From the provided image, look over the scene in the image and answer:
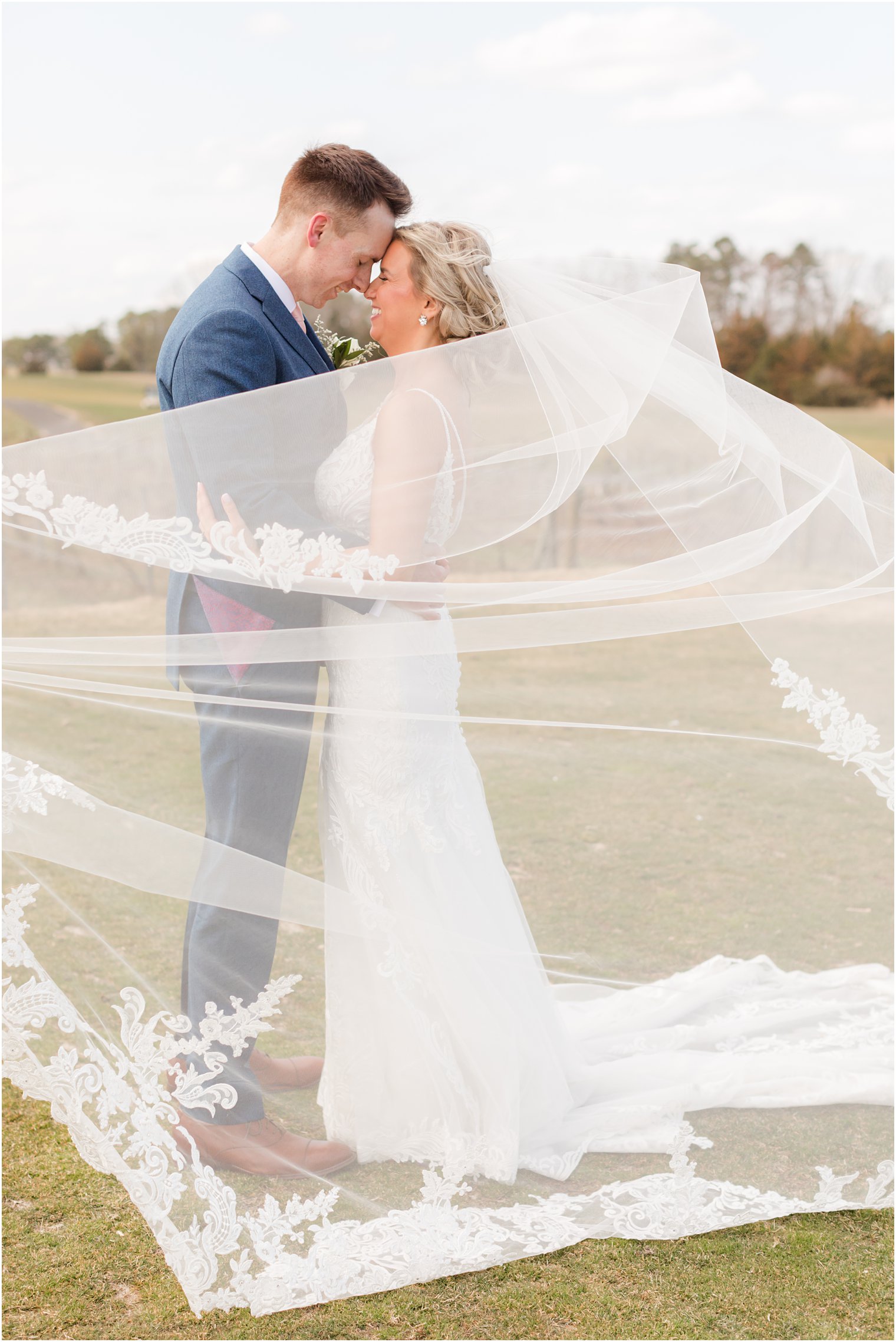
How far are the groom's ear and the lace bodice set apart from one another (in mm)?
473

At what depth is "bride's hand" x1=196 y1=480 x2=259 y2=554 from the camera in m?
2.20

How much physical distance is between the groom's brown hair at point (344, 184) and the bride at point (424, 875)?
0.36ft

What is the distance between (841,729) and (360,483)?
1.19m

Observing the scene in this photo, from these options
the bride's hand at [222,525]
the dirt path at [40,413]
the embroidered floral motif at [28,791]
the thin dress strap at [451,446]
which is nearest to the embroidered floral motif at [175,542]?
the bride's hand at [222,525]

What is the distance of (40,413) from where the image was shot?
8.68m

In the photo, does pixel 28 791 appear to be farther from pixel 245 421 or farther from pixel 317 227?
pixel 317 227

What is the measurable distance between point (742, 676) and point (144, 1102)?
331 cm

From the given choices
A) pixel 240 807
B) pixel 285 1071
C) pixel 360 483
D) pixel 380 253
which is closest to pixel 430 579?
pixel 360 483

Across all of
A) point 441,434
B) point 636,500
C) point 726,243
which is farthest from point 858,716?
point 726,243

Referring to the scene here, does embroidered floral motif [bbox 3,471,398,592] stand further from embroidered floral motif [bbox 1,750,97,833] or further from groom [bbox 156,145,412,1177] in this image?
embroidered floral motif [bbox 1,750,97,833]

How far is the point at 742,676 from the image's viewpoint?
4.76 metres

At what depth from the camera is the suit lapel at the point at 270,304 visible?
2430 millimetres

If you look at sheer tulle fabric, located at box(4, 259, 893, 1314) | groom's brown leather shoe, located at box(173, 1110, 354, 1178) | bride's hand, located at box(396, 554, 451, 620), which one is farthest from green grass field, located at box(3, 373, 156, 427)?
groom's brown leather shoe, located at box(173, 1110, 354, 1178)

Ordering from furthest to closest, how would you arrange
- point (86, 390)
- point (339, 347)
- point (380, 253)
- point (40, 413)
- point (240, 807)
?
point (86, 390)
point (40, 413)
point (339, 347)
point (380, 253)
point (240, 807)
